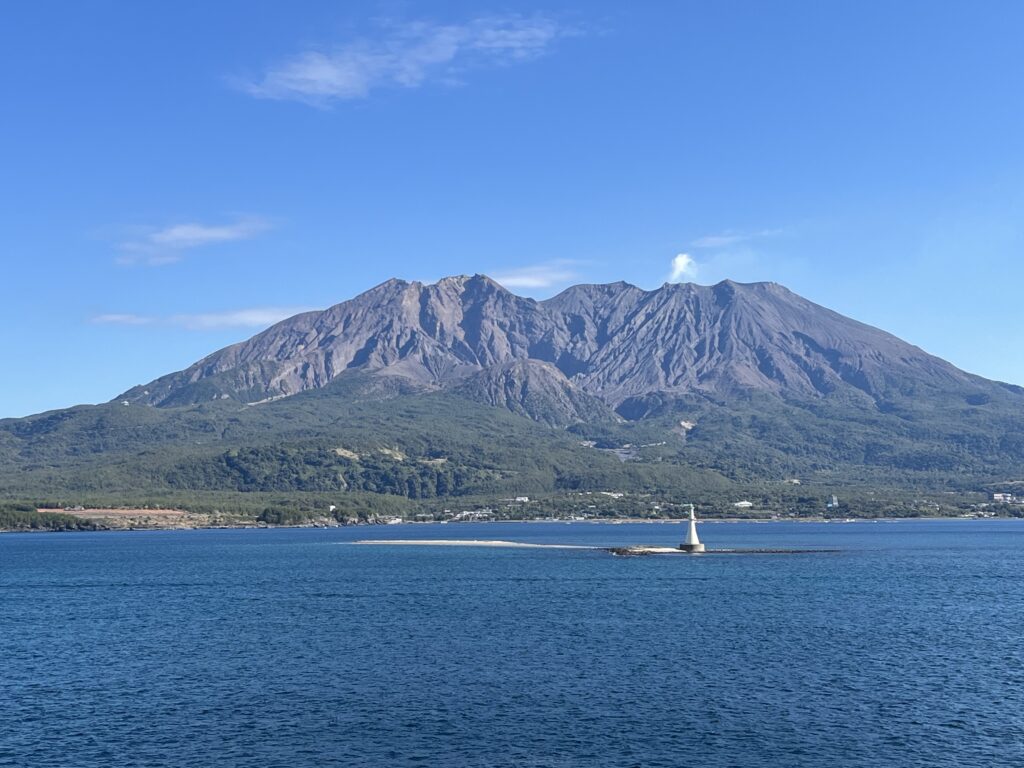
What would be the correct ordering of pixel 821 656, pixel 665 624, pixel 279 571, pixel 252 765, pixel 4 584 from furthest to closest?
pixel 279 571
pixel 4 584
pixel 665 624
pixel 821 656
pixel 252 765

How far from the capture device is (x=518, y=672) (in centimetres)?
6112

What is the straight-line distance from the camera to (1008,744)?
45.5 metres

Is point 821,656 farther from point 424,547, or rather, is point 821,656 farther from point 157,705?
point 424,547

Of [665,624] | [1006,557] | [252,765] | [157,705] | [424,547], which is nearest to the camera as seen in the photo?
[252,765]

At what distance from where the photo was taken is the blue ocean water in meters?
45.6

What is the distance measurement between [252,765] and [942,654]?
144 feet

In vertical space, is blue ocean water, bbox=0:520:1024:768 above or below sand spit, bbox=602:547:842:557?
below

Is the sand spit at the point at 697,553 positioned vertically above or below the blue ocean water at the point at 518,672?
above

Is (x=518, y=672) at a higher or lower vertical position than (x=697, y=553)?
lower

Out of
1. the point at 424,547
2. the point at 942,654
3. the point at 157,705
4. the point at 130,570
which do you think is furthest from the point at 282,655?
the point at 424,547

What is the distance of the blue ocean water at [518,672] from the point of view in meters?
45.6

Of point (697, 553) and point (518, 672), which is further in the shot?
point (697, 553)

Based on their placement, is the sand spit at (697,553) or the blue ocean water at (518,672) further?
the sand spit at (697,553)

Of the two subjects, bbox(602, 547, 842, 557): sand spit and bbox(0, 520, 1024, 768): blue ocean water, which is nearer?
bbox(0, 520, 1024, 768): blue ocean water
